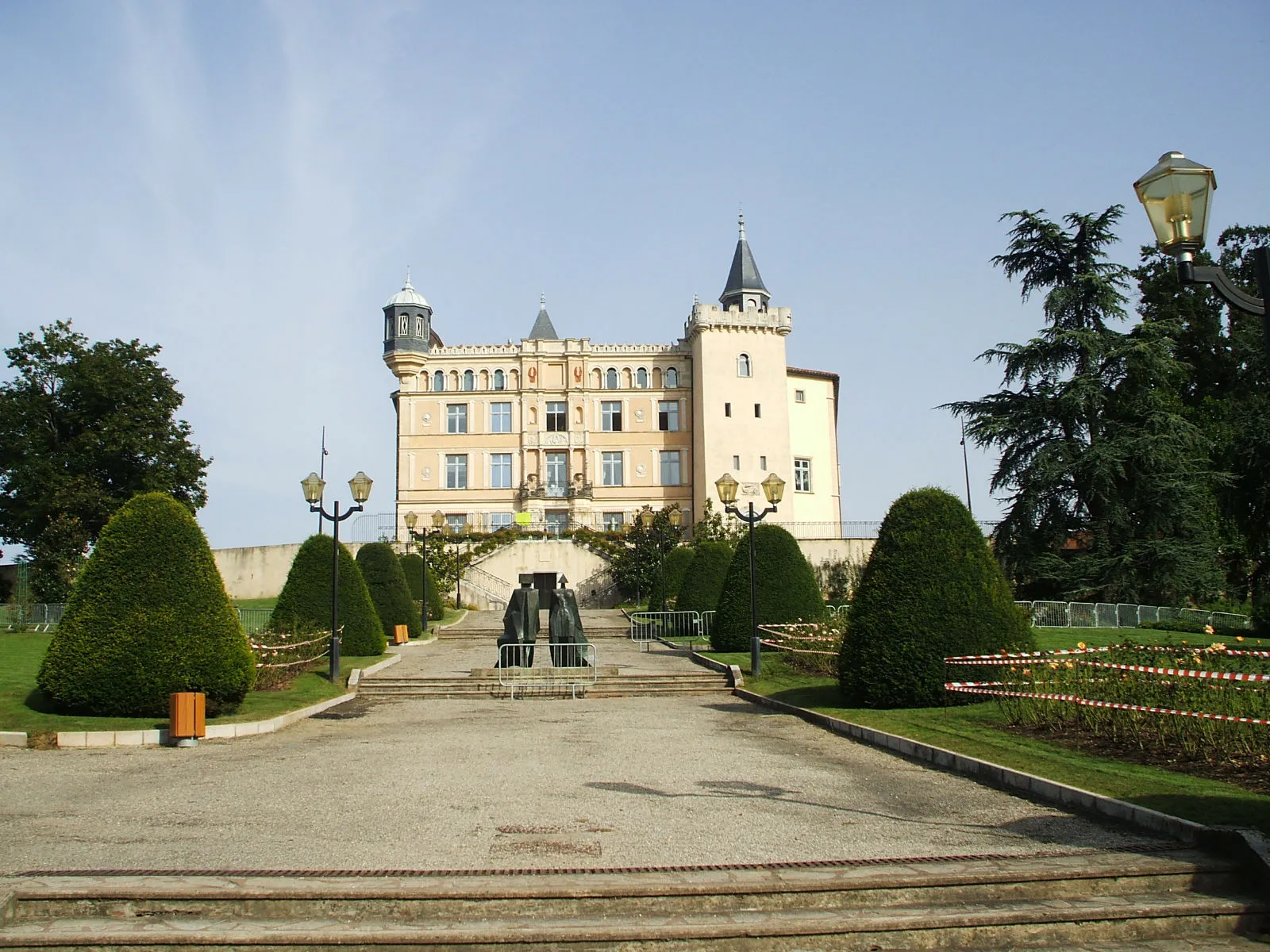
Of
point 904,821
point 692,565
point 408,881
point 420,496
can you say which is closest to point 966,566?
point 904,821

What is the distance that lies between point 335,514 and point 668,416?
126ft

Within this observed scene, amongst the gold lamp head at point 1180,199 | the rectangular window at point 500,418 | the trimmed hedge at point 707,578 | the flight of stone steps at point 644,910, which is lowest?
the flight of stone steps at point 644,910

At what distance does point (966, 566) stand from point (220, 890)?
1102cm

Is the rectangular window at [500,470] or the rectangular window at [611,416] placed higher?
the rectangular window at [611,416]

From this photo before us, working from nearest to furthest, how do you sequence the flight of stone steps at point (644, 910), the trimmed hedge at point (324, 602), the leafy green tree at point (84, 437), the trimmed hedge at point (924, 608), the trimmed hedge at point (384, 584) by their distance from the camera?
the flight of stone steps at point (644, 910), the trimmed hedge at point (924, 608), the trimmed hedge at point (324, 602), the trimmed hedge at point (384, 584), the leafy green tree at point (84, 437)

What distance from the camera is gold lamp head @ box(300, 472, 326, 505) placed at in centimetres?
2117

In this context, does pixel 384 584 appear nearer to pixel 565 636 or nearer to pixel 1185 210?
pixel 565 636

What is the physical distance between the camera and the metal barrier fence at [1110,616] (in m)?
31.5

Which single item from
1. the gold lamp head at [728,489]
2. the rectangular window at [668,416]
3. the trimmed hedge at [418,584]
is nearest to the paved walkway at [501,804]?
the gold lamp head at [728,489]

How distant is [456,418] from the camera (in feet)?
188

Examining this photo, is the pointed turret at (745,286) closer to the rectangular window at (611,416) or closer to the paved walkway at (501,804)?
the rectangular window at (611,416)

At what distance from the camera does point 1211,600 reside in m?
35.3

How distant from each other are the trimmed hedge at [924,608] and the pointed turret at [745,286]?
4580 cm

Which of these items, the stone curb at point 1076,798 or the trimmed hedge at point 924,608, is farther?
the trimmed hedge at point 924,608
